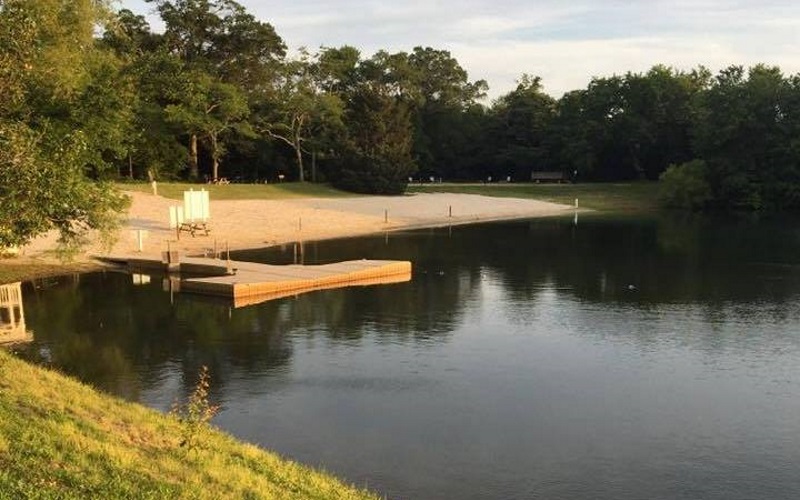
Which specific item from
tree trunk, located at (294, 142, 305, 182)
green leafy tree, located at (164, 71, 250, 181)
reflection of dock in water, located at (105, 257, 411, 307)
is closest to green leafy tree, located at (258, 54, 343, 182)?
tree trunk, located at (294, 142, 305, 182)

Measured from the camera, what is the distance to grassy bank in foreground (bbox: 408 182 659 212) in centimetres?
8231

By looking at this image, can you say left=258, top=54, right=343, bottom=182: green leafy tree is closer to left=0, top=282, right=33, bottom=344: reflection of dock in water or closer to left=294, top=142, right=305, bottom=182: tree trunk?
left=294, top=142, right=305, bottom=182: tree trunk

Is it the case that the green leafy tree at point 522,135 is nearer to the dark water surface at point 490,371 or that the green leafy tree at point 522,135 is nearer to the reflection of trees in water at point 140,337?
the dark water surface at point 490,371

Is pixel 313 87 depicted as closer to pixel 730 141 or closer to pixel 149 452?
pixel 730 141

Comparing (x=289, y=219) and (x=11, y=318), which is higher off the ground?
(x=289, y=219)

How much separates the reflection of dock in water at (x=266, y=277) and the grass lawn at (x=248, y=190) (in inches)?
1012

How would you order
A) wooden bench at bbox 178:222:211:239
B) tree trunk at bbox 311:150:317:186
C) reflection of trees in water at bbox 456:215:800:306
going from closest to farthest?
reflection of trees in water at bbox 456:215:800:306, wooden bench at bbox 178:222:211:239, tree trunk at bbox 311:150:317:186

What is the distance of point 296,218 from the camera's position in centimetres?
5509

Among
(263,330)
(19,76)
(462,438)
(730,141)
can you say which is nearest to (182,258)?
(263,330)

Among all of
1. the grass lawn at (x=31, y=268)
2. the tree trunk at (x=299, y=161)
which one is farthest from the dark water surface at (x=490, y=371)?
the tree trunk at (x=299, y=161)

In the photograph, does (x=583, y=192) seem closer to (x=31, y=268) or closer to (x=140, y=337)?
(x=31, y=268)

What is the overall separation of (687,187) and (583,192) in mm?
10973

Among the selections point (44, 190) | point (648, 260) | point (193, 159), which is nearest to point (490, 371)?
point (44, 190)

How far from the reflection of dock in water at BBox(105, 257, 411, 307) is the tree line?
11633mm
